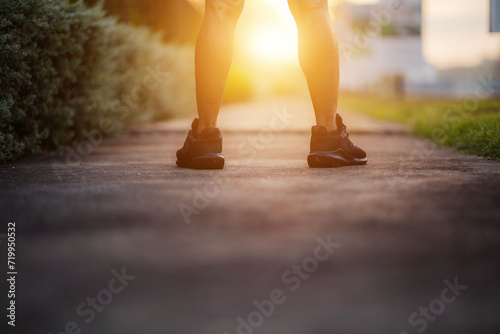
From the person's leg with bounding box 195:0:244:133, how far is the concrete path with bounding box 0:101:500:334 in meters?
0.71

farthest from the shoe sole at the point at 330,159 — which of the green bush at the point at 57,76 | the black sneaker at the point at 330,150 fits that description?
the green bush at the point at 57,76

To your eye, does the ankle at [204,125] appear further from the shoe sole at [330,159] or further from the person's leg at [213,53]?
the shoe sole at [330,159]

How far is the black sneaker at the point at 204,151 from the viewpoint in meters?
2.62

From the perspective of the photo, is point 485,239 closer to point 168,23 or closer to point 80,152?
point 80,152

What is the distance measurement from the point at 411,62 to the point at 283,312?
146ft

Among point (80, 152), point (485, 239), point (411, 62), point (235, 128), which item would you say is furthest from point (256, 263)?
point (411, 62)

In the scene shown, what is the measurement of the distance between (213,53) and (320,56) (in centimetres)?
50

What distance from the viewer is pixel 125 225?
1523 mm

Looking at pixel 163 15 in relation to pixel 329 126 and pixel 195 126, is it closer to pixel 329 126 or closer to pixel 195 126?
pixel 195 126

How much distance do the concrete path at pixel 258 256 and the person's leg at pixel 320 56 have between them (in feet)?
2.23

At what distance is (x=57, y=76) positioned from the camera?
3762mm

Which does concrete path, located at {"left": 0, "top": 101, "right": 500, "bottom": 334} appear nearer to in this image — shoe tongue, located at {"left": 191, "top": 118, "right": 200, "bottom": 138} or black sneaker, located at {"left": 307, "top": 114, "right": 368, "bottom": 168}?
black sneaker, located at {"left": 307, "top": 114, "right": 368, "bottom": 168}

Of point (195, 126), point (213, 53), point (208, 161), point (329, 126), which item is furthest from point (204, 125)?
point (329, 126)

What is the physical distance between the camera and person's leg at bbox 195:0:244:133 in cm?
268
